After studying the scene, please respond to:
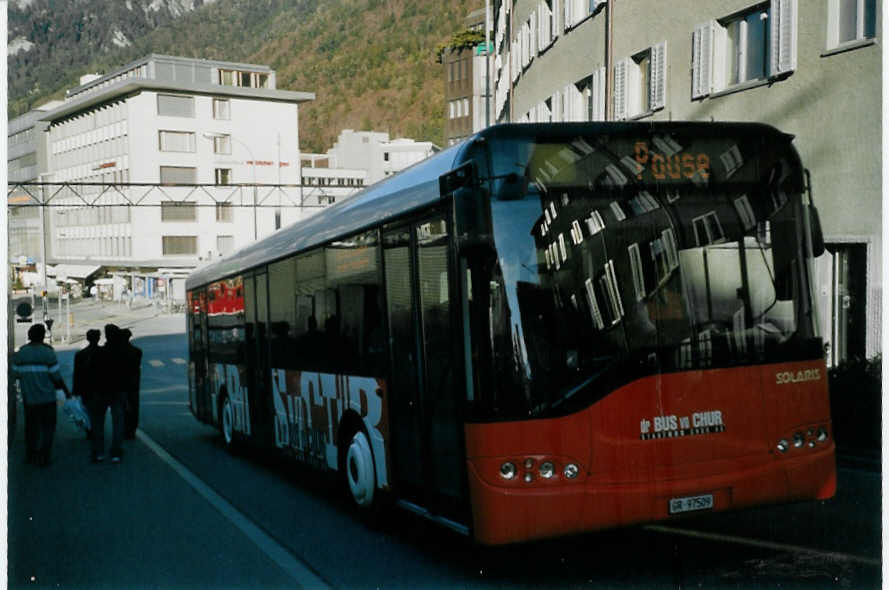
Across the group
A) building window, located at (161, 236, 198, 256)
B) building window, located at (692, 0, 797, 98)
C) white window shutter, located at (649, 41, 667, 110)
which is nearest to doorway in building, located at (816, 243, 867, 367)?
building window, located at (692, 0, 797, 98)

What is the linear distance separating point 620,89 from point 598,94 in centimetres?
52

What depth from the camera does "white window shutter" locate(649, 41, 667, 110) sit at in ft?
51.7

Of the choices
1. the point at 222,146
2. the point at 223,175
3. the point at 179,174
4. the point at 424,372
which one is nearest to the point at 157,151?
the point at 222,146

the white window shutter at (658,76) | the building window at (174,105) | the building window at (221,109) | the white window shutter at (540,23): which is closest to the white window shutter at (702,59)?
the white window shutter at (658,76)

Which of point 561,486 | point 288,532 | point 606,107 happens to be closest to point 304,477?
point 288,532

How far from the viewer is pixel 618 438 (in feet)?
17.4

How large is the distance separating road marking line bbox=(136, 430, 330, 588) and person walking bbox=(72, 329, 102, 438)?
128 cm

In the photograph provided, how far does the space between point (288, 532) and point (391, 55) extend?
17.0ft

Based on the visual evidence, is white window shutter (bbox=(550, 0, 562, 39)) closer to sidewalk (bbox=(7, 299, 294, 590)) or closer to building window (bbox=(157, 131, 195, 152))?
building window (bbox=(157, 131, 195, 152))

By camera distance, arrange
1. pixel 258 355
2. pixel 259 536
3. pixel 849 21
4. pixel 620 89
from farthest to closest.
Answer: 1. pixel 620 89
2. pixel 258 355
3. pixel 849 21
4. pixel 259 536

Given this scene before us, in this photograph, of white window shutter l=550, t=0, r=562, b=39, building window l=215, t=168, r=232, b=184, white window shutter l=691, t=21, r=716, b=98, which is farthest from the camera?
white window shutter l=550, t=0, r=562, b=39

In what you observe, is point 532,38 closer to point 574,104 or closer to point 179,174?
point 574,104

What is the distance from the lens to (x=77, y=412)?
41.7ft

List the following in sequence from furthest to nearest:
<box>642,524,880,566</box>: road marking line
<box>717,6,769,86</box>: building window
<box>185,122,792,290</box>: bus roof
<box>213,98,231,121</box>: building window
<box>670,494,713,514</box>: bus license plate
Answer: <box>717,6,769,86</box>: building window
<box>213,98,231,121</box>: building window
<box>642,524,880,566</box>: road marking line
<box>185,122,792,290</box>: bus roof
<box>670,494,713,514</box>: bus license plate
